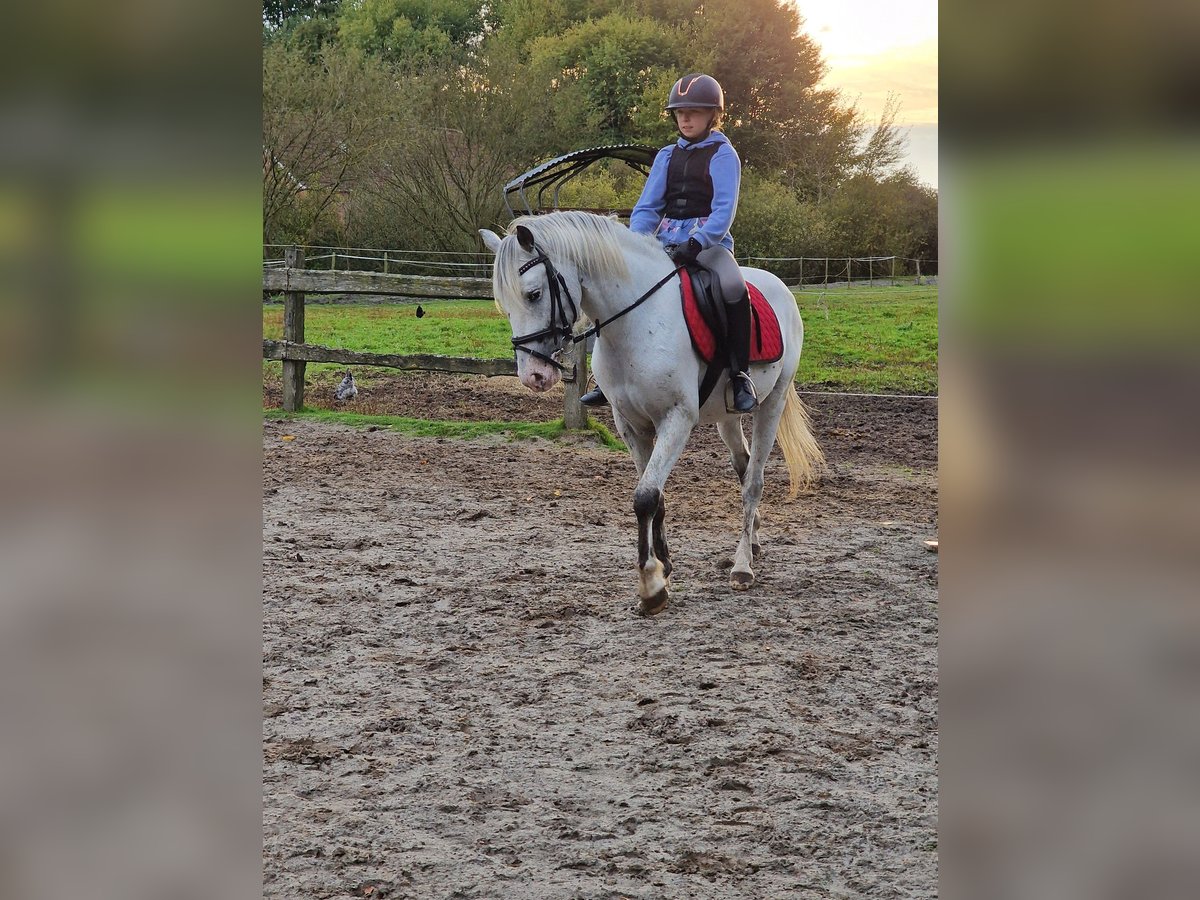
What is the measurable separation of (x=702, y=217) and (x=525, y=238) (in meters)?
1.26

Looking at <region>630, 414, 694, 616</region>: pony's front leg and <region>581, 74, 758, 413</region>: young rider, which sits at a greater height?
<region>581, 74, 758, 413</region>: young rider

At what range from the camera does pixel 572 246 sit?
4.71m

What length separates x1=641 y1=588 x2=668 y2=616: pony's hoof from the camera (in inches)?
Result: 191

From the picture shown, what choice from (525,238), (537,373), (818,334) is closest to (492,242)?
(525,238)

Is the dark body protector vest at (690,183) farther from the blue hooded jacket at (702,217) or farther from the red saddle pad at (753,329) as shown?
the red saddle pad at (753,329)

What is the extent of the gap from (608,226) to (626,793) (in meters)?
2.68

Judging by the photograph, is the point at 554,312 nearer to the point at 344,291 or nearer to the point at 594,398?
the point at 594,398

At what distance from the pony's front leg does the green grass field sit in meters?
8.20

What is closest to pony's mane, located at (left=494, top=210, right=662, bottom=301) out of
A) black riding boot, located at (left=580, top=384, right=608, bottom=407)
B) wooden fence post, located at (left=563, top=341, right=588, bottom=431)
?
black riding boot, located at (left=580, top=384, right=608, bottom=407)

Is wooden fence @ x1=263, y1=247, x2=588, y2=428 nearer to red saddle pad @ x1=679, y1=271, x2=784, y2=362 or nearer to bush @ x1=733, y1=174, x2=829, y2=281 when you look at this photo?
red saddle pad @ x1=679, y1=271, x2=784, y2=362

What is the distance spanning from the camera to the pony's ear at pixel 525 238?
4492 mm

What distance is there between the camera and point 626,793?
3100 mm
